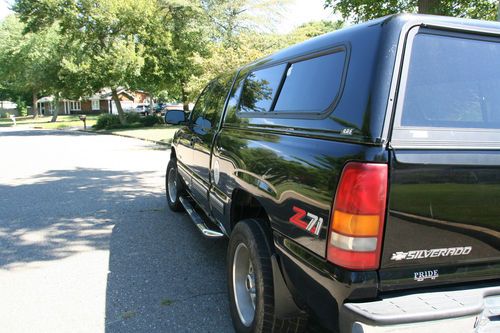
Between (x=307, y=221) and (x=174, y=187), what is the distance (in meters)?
4.52

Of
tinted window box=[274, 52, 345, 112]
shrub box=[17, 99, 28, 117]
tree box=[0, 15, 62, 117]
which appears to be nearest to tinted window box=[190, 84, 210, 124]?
tinted window box=[274, 52, 345, 112]

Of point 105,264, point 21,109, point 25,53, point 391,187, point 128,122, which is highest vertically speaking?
point 25,53

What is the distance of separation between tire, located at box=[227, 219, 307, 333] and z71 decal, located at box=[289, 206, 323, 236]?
1.41 feet

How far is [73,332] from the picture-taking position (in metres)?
3.10

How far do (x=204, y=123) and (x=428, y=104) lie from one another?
9.24 ft

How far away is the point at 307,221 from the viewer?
2.18m

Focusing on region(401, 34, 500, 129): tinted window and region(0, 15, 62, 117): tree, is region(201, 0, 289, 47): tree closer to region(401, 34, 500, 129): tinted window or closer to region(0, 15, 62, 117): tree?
region(0, 15, 62, 117): tree

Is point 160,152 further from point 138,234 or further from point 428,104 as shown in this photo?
point 428,104

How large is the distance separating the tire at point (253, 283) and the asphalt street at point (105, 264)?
0.31 m

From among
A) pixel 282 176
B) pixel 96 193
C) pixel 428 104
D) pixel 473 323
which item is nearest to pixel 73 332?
pixel 282 176

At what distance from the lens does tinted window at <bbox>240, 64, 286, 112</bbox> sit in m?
3.10

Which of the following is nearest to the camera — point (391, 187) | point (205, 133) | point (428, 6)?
point (391, 187)

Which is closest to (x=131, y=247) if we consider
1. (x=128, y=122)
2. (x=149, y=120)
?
(x=149, y=120)

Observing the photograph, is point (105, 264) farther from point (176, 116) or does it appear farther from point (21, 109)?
point (21, 109)
